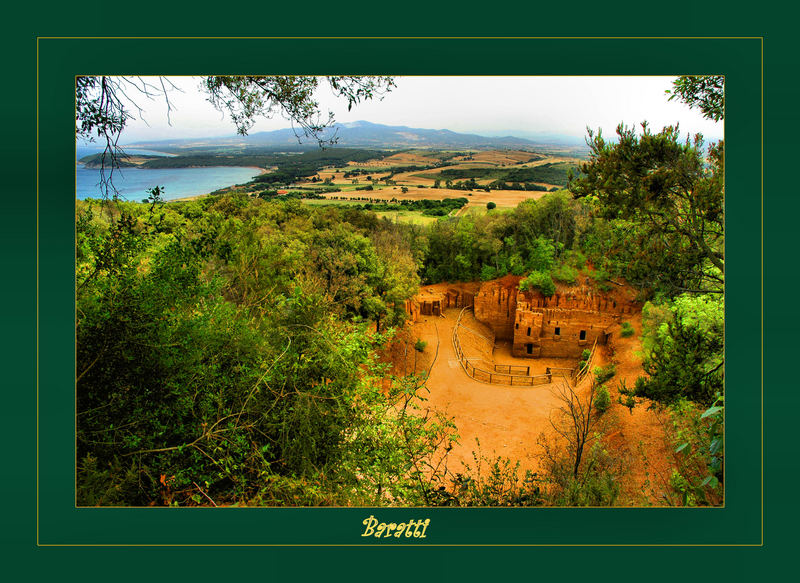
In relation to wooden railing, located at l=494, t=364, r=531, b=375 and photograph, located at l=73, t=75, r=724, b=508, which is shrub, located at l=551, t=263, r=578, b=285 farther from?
photograph, located at l=73, t=75, r=724, b=508

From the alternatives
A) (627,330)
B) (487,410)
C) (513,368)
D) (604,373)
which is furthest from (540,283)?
(487,410)

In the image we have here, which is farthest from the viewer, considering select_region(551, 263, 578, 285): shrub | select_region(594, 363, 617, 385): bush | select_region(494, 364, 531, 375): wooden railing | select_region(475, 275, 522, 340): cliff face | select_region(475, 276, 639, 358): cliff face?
select_region(475, 275, 522, 340): cliff face

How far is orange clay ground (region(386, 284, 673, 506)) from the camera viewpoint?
6.46 metres

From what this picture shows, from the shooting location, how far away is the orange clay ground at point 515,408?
6.46 meters

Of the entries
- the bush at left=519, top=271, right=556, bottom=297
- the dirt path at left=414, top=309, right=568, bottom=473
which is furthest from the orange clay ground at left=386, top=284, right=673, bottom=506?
the bush at left=519, top=271, right=556, bottom=297

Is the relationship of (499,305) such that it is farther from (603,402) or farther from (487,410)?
(603,402)

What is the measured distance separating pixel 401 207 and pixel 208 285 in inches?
264

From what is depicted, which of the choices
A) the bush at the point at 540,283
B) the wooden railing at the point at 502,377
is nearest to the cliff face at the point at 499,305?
the bush at the point at 540,283

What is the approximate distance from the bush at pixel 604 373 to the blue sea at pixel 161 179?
8.26 metres

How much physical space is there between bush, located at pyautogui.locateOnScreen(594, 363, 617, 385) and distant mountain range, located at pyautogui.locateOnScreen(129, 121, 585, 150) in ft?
19.6

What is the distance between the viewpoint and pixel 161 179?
17.1ft

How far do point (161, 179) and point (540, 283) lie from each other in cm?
1323

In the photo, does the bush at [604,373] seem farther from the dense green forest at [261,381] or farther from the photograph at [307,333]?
the dense green forest at [261,381]

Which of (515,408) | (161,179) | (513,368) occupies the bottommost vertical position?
(513,368)
